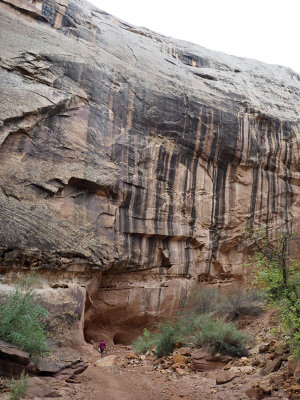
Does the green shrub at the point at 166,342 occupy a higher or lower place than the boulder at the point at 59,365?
higher

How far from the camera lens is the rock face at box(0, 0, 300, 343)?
12906 millimetres

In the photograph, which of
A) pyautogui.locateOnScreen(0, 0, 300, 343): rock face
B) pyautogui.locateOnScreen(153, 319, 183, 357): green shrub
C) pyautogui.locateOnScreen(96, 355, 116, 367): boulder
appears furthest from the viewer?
pyautogui.locateOnScreen(0, 0, 300, 343): rock face

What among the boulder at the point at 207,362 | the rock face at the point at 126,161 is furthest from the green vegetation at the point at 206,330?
the rock face at the point at 126,161

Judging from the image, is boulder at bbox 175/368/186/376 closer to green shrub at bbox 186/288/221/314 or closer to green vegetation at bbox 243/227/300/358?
green vegetation at bbox 243/227/300/358

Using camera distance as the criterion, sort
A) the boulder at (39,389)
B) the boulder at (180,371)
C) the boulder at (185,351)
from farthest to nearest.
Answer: the boulder at (185,351), the boulder at (180,371), the boulder at (39,389)

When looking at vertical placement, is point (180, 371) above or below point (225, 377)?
below

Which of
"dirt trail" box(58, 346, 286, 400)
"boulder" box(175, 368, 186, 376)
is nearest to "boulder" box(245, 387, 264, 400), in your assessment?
"dirt trail" box(58, 346, 286, 400)

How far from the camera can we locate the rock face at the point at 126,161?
508 inches

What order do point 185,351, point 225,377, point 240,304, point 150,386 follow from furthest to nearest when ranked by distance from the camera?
point 240,304
point 185,351
point 150,386
point 225,377

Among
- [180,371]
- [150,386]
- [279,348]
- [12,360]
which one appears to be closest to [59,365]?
[12,360]

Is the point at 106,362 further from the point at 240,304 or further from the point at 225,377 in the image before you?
the point at 240,304

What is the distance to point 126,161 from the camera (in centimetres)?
1551

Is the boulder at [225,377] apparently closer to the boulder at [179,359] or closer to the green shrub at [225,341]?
the green shrub at [225,341]

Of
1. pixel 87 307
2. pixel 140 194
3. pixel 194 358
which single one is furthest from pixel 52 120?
pixel 194 358
